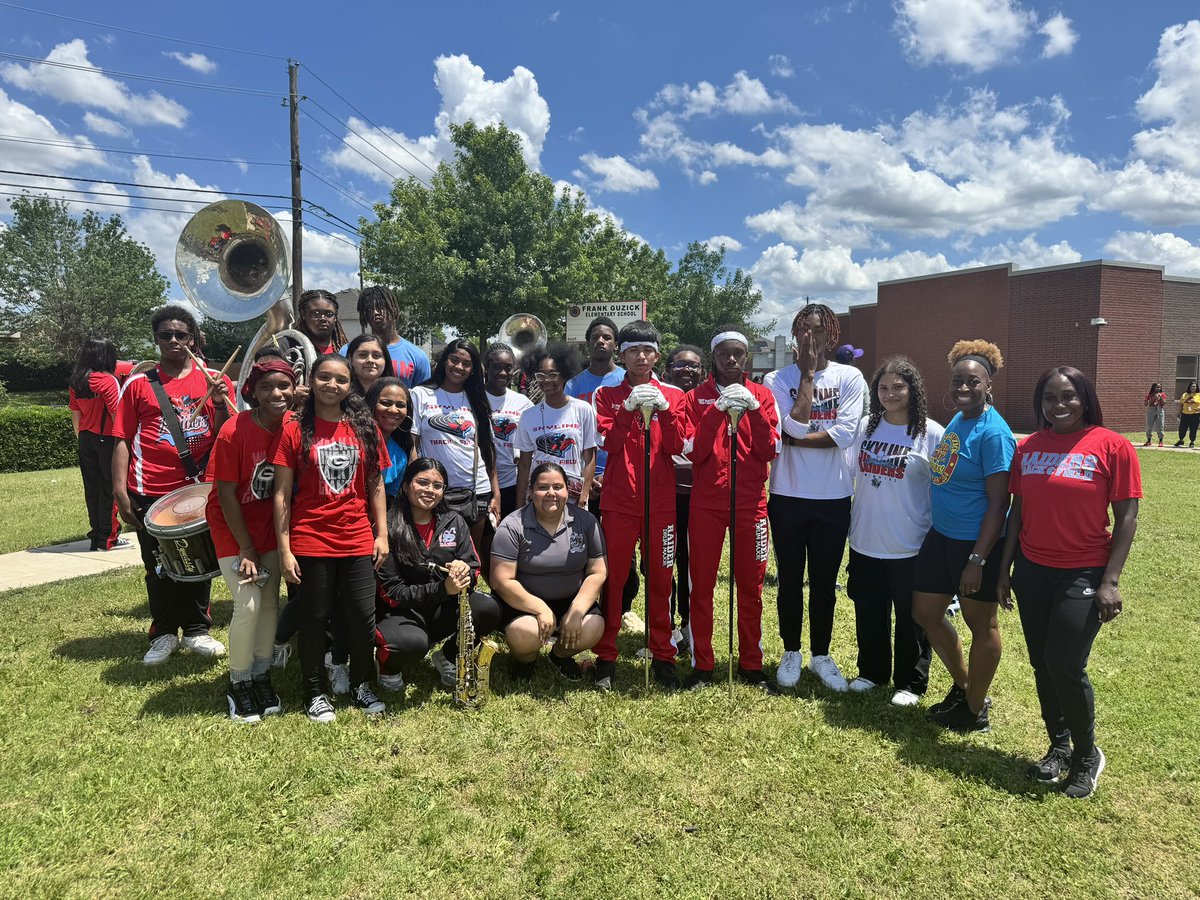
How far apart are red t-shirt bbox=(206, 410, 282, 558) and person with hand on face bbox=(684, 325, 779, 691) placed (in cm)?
230

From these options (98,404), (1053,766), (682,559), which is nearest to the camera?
(1053,766)

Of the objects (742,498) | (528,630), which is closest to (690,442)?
(742,498)

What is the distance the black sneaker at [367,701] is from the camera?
381 cm

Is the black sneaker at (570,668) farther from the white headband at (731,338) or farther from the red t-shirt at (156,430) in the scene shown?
the red t-shirt at (156,430)

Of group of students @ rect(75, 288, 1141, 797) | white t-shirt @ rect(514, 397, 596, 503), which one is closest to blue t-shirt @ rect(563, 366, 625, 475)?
group of students @ rect(75, 288, 1141, 797)

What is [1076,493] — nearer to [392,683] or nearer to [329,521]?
[329,521]

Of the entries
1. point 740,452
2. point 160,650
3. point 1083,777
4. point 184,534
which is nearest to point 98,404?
point 160,650

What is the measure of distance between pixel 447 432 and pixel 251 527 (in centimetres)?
126

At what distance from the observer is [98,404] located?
734 centimetres

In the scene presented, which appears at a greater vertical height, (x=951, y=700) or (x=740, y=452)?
(x=740, y=452)

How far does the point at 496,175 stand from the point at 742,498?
2118 cm

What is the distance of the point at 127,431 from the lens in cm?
443

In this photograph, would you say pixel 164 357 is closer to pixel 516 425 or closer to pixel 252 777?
pixel 516 425

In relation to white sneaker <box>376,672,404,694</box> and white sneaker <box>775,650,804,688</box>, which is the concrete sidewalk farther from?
white sneaker <box>775,650,804,688</box>
